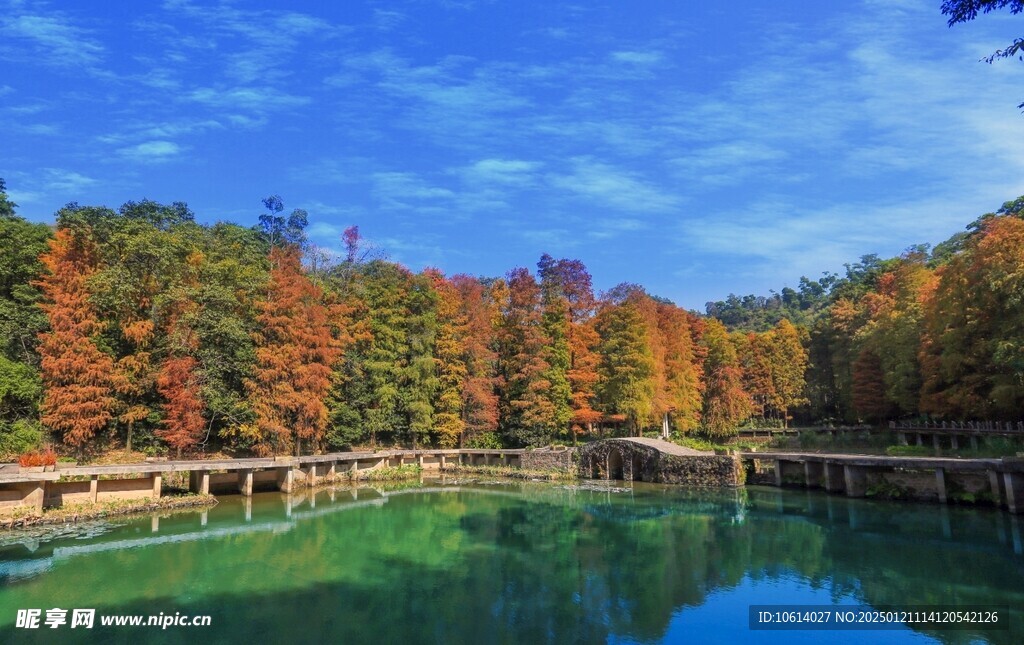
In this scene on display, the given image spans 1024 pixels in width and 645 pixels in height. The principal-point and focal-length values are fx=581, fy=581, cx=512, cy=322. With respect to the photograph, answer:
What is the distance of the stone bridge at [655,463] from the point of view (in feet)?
108

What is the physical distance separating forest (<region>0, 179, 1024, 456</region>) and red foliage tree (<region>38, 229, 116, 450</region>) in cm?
9

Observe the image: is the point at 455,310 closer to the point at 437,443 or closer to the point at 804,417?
the point at 437,443

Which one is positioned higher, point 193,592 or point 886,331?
point 886,331

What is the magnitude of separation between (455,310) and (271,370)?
1386 centimetres

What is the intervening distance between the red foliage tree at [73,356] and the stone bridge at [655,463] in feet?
86.5

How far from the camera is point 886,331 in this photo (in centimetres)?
4019

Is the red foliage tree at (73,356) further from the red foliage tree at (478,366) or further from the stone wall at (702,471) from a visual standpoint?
the stone wall at (702,471)

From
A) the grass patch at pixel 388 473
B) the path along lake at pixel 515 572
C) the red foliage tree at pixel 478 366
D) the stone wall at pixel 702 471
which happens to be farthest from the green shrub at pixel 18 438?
the stone wall at pixel 702 471

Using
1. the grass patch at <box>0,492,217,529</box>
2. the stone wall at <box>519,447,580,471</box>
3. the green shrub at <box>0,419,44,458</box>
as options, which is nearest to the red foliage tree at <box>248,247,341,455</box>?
the grass patch at <box>0,492,217,529</box>

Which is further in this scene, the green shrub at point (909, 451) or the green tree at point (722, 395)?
the green tree at point (722, 395)

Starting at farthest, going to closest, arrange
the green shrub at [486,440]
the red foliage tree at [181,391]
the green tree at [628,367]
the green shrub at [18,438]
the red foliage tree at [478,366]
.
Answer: the green shrub at [486,440], the red foliage tree at [478,366], the green tree at [628,367], the red foliage tree at [181,391], the green shrub at [18,438]

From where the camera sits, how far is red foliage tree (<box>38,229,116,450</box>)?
86.7ft

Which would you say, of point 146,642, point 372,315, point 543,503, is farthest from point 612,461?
point 146,642

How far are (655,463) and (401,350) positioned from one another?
1776cm
